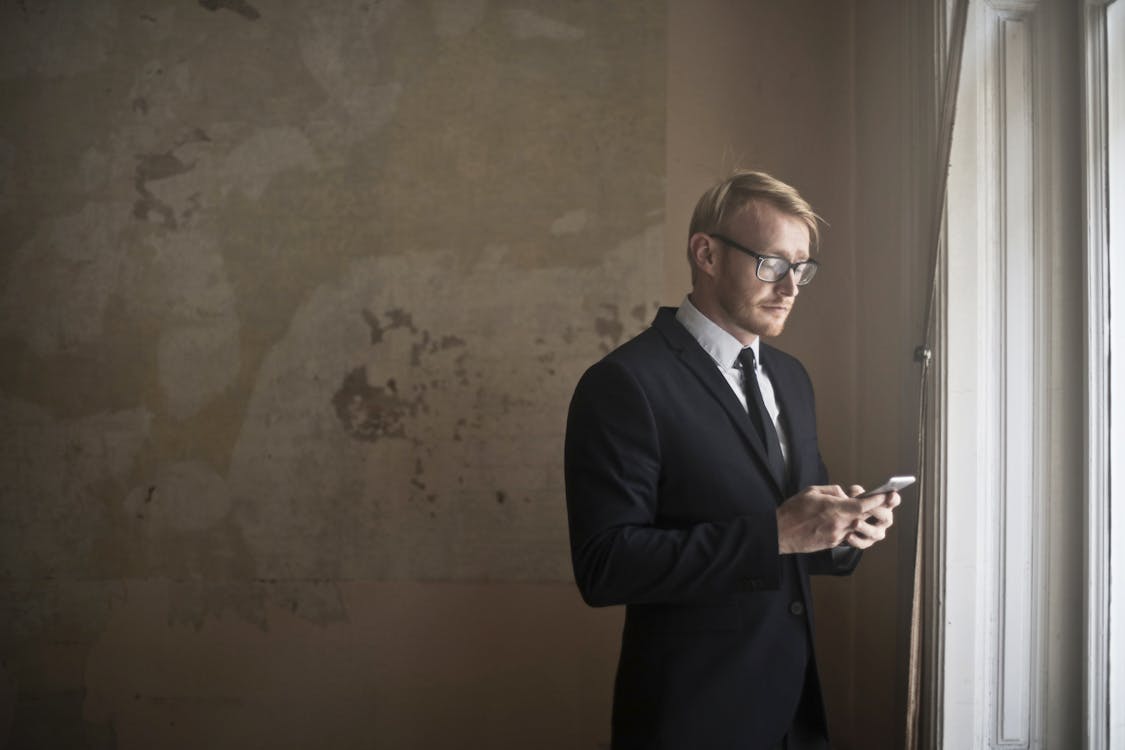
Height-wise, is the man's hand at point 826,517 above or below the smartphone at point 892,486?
below

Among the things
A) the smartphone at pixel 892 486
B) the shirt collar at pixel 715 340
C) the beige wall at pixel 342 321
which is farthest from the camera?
the beige wall at pixel 342 321

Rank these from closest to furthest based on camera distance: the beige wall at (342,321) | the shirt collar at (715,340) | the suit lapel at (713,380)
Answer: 1. the suit lapel at (713,380)
2. the shirt collar at (715,340)
3. the beige wall at (342,321)

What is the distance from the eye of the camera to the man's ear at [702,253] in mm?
1747

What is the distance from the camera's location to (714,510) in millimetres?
1586

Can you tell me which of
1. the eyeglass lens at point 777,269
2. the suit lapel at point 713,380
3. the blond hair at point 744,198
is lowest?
the suit lapel at point 713,380

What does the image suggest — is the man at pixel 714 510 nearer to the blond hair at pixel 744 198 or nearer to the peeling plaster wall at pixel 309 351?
the blond hair at pixel 744 198

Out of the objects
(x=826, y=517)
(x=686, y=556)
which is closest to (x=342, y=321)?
(x=686, y=556)

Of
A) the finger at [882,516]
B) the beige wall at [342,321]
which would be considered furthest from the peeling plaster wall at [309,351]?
the finger at [882,516]

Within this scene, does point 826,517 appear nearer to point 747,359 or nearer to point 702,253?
point 747,359

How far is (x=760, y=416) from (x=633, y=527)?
16.3 inches

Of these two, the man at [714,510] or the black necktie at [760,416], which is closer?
the man at [714,510]

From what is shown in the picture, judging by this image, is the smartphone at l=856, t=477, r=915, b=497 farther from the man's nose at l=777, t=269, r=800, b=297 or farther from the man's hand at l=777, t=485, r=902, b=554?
the man's nose at l=777, t=269, r=800, b=297

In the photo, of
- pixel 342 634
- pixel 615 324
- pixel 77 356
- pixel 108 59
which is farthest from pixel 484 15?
pixel 342 634

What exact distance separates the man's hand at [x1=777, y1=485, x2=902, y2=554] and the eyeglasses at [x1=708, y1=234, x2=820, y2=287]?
49 centimetres
